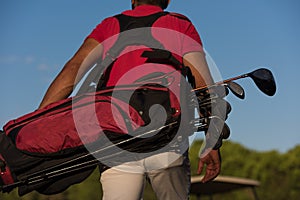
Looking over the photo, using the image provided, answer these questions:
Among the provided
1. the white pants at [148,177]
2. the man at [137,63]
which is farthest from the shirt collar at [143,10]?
the white pants at [148,177]

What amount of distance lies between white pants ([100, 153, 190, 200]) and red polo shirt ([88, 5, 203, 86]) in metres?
0.48

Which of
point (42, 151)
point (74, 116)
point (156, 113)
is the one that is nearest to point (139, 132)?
point (156, 113)

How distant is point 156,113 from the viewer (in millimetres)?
2986

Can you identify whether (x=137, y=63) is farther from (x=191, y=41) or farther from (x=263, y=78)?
(x=263, y=78)

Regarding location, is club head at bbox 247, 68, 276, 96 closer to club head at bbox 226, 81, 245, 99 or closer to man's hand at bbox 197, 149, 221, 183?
club head at bbox 226, 81, 245, 99

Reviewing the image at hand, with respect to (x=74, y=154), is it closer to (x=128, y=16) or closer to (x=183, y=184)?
(x=183, y=184)

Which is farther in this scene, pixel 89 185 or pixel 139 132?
pixel 89 185

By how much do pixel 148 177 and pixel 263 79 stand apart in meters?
0.86

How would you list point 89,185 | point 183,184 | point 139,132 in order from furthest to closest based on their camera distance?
point 89,185, point 183,184, point 139,132

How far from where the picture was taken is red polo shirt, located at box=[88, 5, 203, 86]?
3.13 metres

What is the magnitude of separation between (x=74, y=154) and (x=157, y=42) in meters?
0.79

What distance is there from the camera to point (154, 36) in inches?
126

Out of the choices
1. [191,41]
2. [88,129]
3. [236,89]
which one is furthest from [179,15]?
[88,129]

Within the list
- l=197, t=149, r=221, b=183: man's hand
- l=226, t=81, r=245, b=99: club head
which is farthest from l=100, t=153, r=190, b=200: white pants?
l=226, t=81, r=245, b=99: club head
